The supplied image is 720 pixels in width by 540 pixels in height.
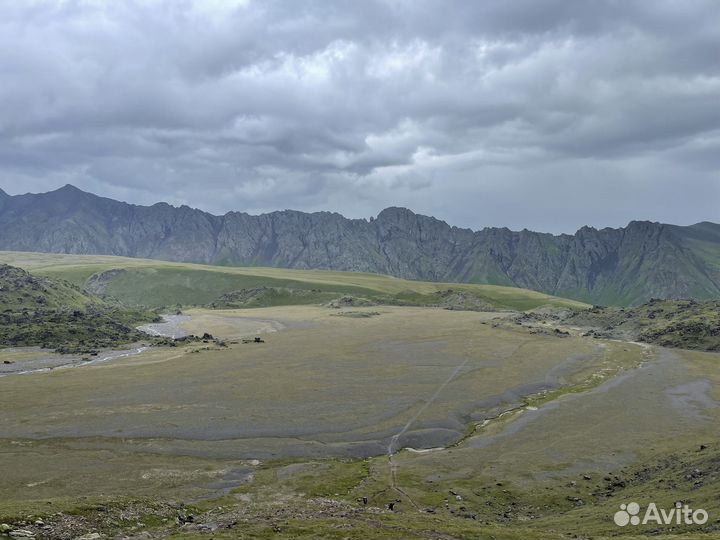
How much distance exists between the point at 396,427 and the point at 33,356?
100584 millimetres

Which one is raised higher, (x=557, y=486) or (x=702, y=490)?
(x=702, y=490)

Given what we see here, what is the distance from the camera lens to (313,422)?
6738 centimetres

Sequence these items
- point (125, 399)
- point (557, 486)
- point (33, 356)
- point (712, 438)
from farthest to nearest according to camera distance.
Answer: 1. point (33, 356)
2. point (125, 399)
3. point (712, 438)
4. point (557, 486)

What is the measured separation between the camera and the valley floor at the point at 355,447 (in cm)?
3650

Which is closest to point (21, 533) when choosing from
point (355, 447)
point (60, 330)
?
point (355, 447)

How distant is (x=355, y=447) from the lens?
58312 mm

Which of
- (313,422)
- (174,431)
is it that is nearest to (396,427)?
(313,422)

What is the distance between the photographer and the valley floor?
36.5 meters

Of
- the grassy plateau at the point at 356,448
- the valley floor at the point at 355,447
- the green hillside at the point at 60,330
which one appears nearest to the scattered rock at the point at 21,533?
the grassy plateau at the point at 356,448

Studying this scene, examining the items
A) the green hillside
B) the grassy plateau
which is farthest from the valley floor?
the green hillside

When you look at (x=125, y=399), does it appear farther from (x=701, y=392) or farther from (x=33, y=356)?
(x=701, y=392)

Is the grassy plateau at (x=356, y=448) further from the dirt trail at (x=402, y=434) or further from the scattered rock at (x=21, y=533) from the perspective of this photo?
the dirt trail at (x=402, y=434)

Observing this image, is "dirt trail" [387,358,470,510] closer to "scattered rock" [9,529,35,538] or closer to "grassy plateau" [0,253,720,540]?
"grassy plateau" [0,253,720,540]

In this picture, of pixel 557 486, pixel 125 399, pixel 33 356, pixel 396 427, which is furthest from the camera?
pixel 33 356
